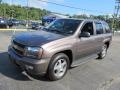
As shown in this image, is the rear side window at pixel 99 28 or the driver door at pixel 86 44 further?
the rear side window at pixel 99 28

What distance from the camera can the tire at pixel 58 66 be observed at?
4.86 meters

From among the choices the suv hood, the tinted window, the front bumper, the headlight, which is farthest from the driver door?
the headlight

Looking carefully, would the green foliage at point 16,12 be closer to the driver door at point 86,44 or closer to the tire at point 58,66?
the driver door at point 86,44

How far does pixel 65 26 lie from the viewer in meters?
6.04

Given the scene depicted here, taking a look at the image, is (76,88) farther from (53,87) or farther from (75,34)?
(75,34)

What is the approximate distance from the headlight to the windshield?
4.33 ft

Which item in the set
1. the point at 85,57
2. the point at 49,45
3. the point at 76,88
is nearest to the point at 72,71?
the point at 85,57

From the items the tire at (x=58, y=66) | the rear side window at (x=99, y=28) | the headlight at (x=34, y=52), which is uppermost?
the rear side window at (x=99, y=28)

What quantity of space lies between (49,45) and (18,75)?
4.43 ft

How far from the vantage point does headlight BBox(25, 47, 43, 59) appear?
4.52 m

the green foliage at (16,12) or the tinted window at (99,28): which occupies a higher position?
the green foliage at (16,12)

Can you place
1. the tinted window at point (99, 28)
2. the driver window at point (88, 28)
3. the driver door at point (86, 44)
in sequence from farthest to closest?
the tinted window at point (99, 28)
the driver window at point (88, 28)
the driver door at point (86, 44)

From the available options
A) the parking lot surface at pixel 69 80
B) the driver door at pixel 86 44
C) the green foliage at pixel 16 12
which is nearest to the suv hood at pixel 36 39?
the driver door at pixel 86 44

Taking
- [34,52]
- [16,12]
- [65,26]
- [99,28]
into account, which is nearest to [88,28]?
[65,26]
